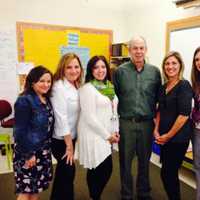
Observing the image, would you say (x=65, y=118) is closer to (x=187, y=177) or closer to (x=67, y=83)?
(x=67, y=83)

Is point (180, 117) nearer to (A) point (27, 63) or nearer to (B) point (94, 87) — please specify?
(B) point (94, 87)

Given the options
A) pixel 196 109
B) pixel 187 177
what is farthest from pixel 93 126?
pixel 187 177

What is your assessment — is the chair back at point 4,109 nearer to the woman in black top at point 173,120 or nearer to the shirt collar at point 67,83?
the shirt collar at point 67,83

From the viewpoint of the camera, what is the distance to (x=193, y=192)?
105 inches

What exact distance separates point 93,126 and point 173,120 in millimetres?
688

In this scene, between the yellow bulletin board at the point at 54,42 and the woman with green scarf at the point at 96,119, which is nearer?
the woman with green scarf at the point at 96,119

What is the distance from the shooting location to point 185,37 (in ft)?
10.7

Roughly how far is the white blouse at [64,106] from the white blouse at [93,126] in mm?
63

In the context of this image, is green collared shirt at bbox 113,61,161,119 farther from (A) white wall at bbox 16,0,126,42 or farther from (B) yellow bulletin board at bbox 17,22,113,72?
(A) white wall at bbox 16,0,126,42

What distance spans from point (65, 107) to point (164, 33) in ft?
7.98

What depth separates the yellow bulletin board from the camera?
400 cm

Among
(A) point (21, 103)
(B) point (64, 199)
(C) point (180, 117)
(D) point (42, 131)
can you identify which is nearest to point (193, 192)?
(C) point (180, 117)

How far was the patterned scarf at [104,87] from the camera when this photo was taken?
2105 millimetres

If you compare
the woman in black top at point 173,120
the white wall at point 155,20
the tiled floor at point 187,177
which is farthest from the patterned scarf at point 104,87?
the white wall at point 155,20
